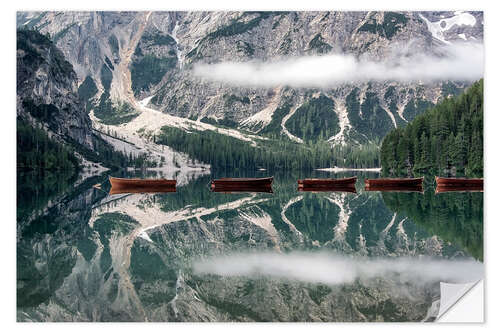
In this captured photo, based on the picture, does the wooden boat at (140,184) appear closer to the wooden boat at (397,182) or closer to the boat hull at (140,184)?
the boat hull at (140,184)

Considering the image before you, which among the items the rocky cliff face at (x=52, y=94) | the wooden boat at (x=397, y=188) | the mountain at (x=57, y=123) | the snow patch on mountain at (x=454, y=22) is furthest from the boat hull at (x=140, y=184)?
the rocky cliff face at (x=52, y=94)

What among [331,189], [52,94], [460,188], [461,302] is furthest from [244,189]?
[52,94]

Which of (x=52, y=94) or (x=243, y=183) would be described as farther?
(x=52, y=94)

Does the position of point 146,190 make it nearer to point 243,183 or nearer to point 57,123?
point 243,183

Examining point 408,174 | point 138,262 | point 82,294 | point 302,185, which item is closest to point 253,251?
point 138,262

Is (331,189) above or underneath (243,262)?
above

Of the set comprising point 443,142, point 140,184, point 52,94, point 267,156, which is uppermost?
point 52,94

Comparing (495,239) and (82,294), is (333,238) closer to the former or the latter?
(495,239)
